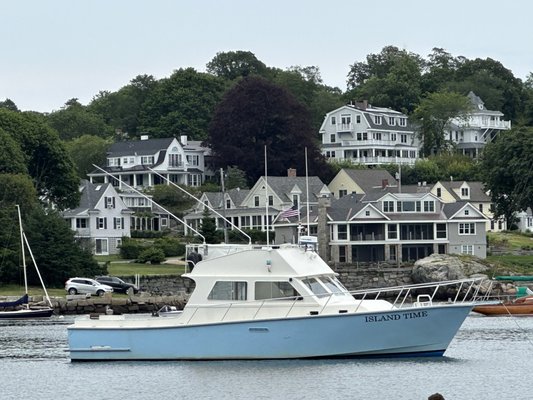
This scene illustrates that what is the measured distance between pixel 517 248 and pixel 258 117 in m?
32.3

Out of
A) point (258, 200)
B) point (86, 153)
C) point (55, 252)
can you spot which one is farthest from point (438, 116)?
point (55, 252)

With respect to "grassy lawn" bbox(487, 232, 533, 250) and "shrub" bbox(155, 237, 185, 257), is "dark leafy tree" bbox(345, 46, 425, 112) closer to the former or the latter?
"grassy lawn" bbox(487, 232, 533, 250)

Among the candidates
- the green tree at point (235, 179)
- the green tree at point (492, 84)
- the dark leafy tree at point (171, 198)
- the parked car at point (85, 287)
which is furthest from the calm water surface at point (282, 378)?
the green tree at point (492, 84)

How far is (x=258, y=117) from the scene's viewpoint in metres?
140

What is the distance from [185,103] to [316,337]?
114 m

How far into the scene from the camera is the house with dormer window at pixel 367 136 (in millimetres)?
156875

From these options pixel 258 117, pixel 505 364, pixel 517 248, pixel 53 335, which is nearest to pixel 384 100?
pixel 258 117

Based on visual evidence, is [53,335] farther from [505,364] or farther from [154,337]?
[505,364]

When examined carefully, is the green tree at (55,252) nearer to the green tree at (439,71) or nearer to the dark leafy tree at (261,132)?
the dark leafy tree at (261,132)

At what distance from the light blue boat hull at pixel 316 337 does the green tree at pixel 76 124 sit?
398 feet

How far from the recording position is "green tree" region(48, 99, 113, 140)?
558 feet

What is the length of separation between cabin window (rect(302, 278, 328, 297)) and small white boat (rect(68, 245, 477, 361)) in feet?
0.10

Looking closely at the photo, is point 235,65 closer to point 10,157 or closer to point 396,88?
point 396,88

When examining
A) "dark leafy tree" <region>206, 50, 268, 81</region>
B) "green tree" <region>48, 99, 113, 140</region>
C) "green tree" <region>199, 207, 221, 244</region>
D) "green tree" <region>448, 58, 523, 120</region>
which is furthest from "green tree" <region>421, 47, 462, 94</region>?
"green tree" <region>199, 207, 221, 244</region>
